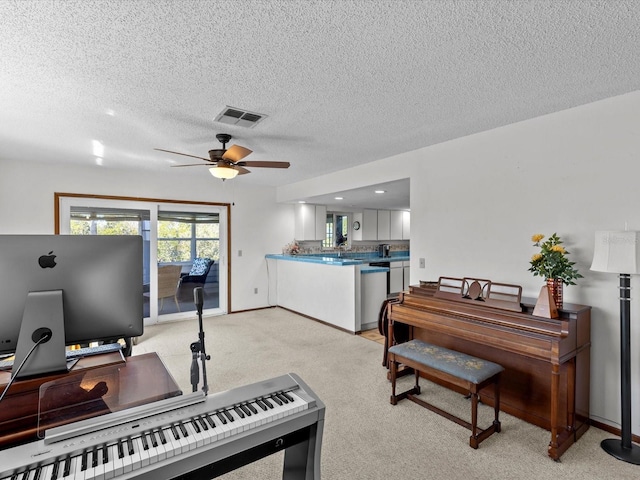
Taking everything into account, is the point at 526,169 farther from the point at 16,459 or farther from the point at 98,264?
the point at 16,459

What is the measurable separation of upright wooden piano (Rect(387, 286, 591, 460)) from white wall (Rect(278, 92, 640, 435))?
6.5 inches

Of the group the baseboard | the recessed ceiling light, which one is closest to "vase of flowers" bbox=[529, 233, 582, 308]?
the baseboard

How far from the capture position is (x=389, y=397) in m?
2.84

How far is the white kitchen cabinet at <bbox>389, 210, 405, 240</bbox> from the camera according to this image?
7.92m

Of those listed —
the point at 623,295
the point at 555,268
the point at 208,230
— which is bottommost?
the point at 623,295

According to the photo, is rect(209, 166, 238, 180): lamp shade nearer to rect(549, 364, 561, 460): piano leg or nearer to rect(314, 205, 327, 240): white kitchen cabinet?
rect(549, 364, 561, 460): piano leg

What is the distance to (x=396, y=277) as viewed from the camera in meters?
6.39

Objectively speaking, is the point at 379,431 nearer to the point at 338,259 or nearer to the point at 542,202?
the point at 542,202

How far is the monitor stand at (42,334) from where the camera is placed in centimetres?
121

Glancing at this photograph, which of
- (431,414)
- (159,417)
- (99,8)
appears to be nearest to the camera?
(159,417)

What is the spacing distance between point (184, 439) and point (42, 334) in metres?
0.68

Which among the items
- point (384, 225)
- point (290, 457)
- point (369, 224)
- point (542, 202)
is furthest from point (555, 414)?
point (384, 225)

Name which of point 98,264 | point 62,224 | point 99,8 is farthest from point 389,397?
point 62,224

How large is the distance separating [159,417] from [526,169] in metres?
3.01
